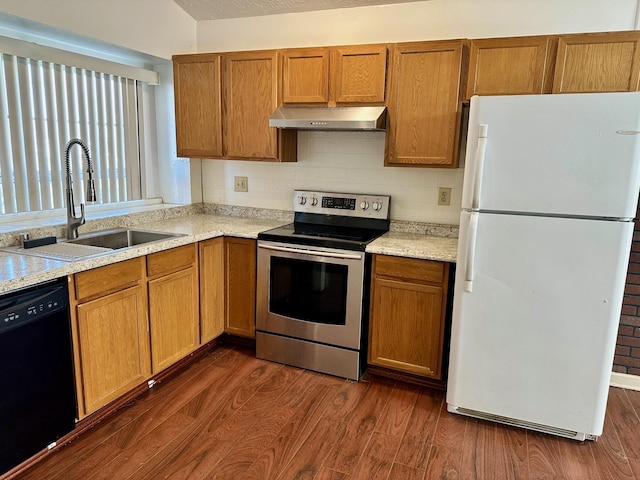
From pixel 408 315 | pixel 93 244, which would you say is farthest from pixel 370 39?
pixel 93 244

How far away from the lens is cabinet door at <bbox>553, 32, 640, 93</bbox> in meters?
2.25

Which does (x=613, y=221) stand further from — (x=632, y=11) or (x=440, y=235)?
(x=632, y=11)

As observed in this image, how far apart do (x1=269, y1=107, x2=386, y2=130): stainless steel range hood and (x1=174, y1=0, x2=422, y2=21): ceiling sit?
0.72 metres

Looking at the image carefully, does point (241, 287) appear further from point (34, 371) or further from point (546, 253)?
point (546, 253)

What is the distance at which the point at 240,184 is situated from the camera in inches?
139

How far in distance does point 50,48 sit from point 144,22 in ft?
2.16

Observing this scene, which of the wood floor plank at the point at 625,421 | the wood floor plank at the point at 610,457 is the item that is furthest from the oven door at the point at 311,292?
the wood floor plank at the point at 625,421

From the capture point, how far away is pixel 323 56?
2809mm

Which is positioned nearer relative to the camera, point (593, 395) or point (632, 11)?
point (593, 395)

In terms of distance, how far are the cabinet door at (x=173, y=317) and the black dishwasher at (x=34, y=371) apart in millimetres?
544

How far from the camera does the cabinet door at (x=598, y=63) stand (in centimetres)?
225

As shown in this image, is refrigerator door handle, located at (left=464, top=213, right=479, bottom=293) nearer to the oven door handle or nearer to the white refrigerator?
the white refrigerator

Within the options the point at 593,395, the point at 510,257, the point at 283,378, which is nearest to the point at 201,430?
the point at 283,378

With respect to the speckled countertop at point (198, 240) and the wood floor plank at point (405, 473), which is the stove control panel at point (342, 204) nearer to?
the speckled countertop at point (198, 240)
